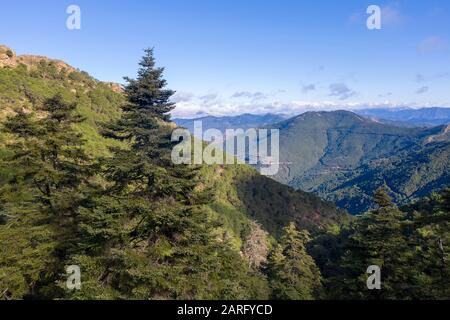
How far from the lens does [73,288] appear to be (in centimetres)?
1620

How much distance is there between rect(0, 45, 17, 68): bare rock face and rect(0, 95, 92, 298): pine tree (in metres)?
92.0

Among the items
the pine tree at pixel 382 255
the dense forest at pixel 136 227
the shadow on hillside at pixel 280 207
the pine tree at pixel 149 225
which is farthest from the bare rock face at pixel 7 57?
the pine tree at pixel 382 255

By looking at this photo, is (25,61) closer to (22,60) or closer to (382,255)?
(22,60)

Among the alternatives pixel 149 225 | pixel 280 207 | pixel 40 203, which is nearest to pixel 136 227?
pixel 149 225

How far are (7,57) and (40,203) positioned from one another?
102844 mm

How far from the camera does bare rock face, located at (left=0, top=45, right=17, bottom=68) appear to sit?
336ft

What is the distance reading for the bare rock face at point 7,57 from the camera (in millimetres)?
102481

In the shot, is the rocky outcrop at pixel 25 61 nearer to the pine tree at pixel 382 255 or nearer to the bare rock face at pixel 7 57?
the bare rock face at pixel 7 57

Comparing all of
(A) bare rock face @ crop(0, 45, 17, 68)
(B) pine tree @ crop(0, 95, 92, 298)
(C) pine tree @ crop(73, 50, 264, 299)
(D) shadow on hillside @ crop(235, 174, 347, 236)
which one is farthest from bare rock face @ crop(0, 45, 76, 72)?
(C) pine tree @ crop(73, 50, 264, 299)

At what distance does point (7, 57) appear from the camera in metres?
106

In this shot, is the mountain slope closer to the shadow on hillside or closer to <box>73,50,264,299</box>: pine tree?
the shadow on hillside

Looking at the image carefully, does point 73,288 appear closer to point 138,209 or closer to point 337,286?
point 138,209

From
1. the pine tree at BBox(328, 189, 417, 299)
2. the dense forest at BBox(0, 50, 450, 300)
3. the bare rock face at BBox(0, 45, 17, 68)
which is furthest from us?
the bare rock face at BBox(0, 45, 17, 68)
